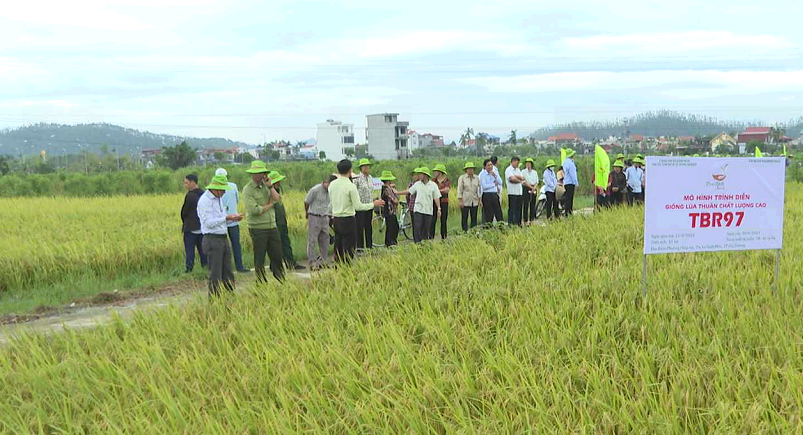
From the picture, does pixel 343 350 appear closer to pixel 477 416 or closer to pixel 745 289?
pixel 477 416

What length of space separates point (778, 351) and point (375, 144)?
76.9m

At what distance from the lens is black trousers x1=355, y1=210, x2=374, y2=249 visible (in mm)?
9875

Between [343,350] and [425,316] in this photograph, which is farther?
[425,316]

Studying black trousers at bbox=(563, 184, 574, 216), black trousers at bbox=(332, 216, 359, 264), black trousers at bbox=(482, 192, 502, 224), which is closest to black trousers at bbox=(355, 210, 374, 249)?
black trousers at bbox=(332, 216, 359, 264)

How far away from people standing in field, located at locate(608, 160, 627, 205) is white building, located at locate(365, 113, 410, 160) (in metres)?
62.4

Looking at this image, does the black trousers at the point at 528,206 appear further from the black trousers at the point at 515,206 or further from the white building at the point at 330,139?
the white building at the point at 330,139

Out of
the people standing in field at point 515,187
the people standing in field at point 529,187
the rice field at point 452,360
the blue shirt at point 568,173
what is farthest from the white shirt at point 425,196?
the blue shirt at point 568,173

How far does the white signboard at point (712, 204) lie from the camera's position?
505 centimetres

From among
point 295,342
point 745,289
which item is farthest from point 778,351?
point 295,342

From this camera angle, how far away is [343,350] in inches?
164

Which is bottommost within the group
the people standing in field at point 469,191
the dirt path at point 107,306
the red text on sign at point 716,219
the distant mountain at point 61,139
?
the dirt path at point 107,306

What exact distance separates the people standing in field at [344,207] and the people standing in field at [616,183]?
795 cm

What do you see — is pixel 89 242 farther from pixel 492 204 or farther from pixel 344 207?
pixel 492 204

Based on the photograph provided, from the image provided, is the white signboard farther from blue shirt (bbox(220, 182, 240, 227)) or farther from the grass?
Answer: the grass
